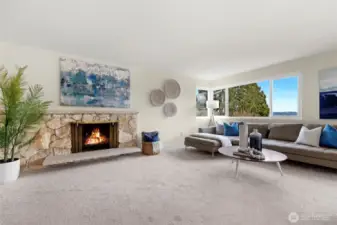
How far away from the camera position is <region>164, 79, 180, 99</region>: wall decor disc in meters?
5.29

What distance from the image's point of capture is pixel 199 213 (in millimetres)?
1787

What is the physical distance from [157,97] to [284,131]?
10.6ft

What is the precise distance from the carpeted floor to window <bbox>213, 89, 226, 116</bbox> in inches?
125

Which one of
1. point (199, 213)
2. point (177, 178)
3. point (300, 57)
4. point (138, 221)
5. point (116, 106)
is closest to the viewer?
point (138, 221)

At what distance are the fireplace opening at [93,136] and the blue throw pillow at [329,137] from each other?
419cm

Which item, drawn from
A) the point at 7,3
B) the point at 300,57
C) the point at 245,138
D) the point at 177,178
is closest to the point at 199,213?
the point at 177,178

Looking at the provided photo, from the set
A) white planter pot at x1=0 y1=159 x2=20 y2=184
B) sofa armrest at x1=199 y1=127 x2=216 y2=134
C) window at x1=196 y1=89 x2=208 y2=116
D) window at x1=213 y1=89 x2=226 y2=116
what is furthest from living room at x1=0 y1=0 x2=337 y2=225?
window at x1=196 y1=89 x2=208 y2=116

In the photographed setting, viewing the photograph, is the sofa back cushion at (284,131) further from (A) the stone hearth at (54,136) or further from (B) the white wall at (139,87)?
(A) the stone hearth at (54,136)

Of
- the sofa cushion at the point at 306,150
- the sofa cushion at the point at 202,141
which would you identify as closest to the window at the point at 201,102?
the sofa cushion at the point at 202,141

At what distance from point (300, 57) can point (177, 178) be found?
3936 mm

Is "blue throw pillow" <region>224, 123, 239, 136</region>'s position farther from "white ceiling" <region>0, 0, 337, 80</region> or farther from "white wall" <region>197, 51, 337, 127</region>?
"white ceiling" <region>0, 0, 337, 80</region>

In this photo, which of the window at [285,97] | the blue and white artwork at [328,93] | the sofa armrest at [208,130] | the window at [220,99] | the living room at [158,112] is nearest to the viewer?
the living room at [158,112]

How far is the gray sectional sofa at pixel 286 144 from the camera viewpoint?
291cm

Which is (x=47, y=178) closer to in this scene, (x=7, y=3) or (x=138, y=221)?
(x=138, y=221)
